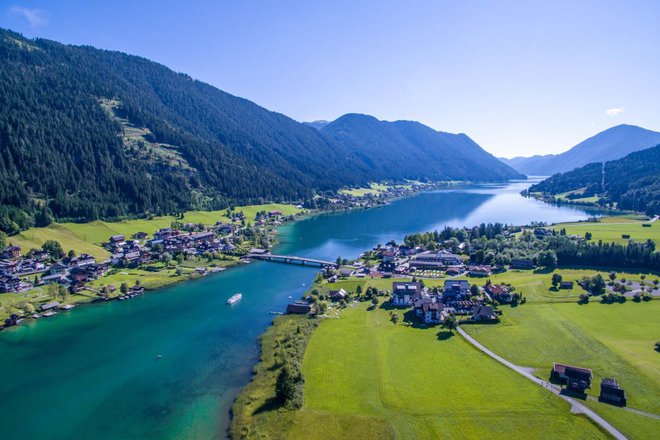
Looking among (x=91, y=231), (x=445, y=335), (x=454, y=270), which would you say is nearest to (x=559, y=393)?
(x=445, y=335)

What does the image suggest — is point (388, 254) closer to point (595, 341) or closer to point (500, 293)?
point (500, 293)

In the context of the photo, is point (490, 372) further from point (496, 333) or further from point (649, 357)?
point (649, 357)

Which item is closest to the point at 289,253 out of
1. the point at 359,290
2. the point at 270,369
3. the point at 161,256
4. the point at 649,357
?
the point at 161,256

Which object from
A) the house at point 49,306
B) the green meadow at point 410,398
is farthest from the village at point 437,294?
the house at point 49,306

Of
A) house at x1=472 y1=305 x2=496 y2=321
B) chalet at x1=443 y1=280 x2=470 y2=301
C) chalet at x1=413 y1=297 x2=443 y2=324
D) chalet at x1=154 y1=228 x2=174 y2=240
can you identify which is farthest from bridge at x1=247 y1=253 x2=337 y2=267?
house at x1=472 y1=305 x2=496 y2=321

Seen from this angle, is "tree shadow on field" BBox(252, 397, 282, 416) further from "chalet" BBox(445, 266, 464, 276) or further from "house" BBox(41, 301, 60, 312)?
"chalet" BBox(445, 266, 464, 276)

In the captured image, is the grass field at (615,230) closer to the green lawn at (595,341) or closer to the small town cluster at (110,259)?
the green lawn at (595,341)
